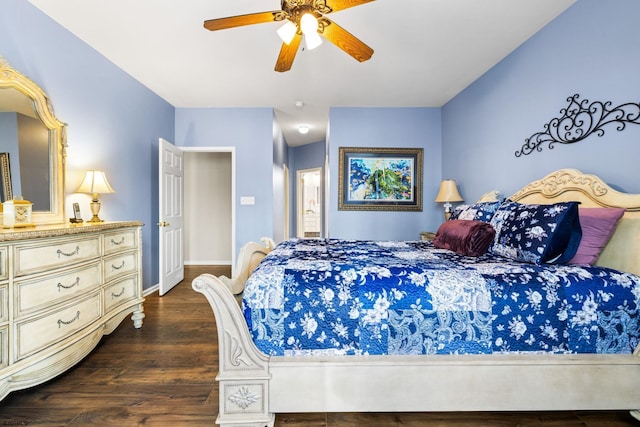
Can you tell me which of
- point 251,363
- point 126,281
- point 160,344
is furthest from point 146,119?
point 251,363

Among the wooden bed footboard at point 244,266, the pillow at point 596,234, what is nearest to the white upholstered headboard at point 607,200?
the pillow at point 596,234

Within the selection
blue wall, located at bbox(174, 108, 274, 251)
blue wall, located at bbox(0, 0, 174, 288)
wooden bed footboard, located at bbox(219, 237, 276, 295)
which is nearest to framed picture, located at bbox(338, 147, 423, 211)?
blue wall, located at bbox(174, 108, 274, 251)

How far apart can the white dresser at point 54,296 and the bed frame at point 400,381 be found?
1013mm

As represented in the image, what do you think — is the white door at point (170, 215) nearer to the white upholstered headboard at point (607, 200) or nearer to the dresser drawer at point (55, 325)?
the dresser drawer at point (55, 325)

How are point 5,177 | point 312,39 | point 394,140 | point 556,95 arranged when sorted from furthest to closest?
point 394,140
point 556,95
point 5,177
point 312,39

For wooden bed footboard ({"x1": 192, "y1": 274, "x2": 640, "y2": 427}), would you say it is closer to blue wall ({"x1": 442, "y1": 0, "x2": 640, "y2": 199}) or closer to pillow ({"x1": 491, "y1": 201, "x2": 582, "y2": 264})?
pillow ({"x1": 491, "y1": 201, "x2": 582, "y2": 264})

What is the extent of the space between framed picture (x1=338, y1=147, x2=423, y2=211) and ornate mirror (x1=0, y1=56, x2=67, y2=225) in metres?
3.11

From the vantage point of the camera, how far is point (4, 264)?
1465 mm

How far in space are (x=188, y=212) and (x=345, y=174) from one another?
3245mm

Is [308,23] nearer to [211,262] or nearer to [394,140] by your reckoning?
[394,140]

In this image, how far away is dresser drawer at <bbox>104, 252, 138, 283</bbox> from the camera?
2.22 m

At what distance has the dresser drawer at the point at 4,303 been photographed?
4.75 feet

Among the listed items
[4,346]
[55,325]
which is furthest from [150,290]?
[4,346]

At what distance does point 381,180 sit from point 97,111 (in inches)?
136
